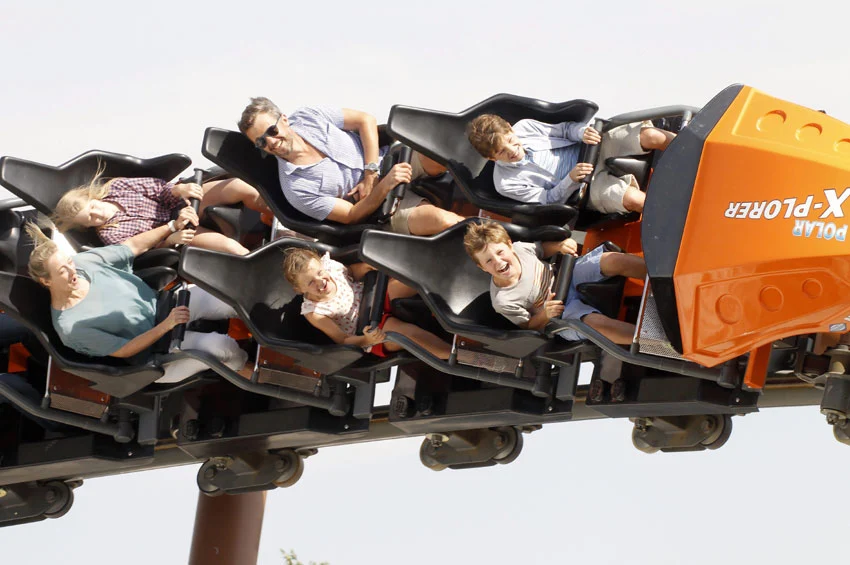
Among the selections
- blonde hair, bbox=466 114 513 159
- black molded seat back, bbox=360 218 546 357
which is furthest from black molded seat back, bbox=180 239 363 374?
blonde hair, bbox=466 114 513 159

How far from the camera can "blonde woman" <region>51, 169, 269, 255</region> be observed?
5.71 metres

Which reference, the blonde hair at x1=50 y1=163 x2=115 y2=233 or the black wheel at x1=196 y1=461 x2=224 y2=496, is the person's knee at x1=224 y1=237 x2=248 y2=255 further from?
the black wheel at x1=196 y1=461 x2=224 y2=496

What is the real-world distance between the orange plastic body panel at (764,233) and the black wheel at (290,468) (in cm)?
221

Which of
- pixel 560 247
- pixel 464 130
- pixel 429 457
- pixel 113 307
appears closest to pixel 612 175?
pixel 560 247

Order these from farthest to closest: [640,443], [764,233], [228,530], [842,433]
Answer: [228,530] → [640,443] → [842,433] → [764,233]

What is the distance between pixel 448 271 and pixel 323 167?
2.18ft

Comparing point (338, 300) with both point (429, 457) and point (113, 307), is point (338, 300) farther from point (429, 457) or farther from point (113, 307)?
point (429, 457)

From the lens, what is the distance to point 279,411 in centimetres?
617

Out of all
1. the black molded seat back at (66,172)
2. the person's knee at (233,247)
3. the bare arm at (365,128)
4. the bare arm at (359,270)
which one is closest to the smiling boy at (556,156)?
the bare arm at (365,128)

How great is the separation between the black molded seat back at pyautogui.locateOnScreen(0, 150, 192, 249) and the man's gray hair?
0.40 meters

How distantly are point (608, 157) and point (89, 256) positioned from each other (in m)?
1.84

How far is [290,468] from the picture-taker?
644cm

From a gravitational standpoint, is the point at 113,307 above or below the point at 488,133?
below

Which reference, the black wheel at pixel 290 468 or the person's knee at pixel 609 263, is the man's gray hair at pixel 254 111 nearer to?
the person's knee at pixel 609 263
